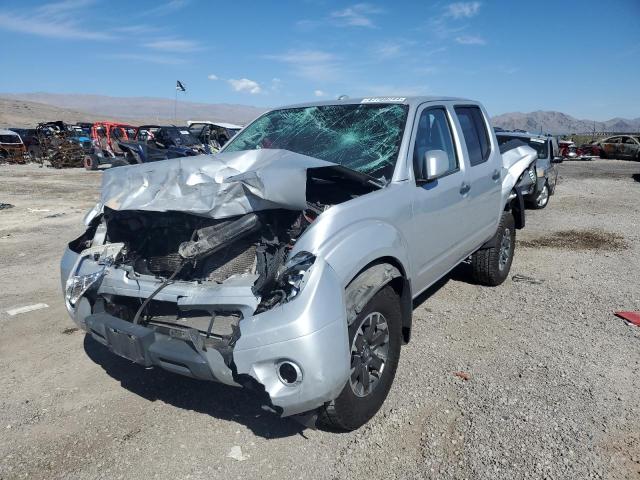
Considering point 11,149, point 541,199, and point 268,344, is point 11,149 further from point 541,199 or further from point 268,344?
point 268,344

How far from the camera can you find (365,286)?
2668 mm

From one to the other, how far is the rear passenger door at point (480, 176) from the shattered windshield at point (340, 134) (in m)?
0.95

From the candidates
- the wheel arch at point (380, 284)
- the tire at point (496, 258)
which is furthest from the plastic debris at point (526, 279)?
the wheel arch at point (380, 284)

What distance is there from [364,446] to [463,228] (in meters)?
2.16

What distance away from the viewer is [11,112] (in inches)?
3076

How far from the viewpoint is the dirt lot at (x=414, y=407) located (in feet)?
8.58

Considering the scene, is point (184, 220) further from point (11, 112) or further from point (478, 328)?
point (11, 112)

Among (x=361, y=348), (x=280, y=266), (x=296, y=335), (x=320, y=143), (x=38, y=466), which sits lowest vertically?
(x=38, y=466)

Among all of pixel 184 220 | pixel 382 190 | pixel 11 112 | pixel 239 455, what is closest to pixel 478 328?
pixel 382 190

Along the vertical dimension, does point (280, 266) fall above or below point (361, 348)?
above

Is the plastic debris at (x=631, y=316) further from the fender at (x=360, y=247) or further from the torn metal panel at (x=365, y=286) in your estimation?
the torn metal panel at (x=365, y=286)

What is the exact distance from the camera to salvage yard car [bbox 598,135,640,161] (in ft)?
85.9

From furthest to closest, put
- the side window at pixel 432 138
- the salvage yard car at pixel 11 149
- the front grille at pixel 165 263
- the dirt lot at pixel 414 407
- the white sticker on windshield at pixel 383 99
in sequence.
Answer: the salvage yard car at pixel 11 149
the white sticker on windshield at pixel 383 99
the side window at pixel 432 138
the front grille at pixel 165 263
the dirt lot at pixel 414 407

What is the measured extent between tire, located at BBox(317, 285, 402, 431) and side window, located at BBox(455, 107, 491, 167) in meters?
2.04
